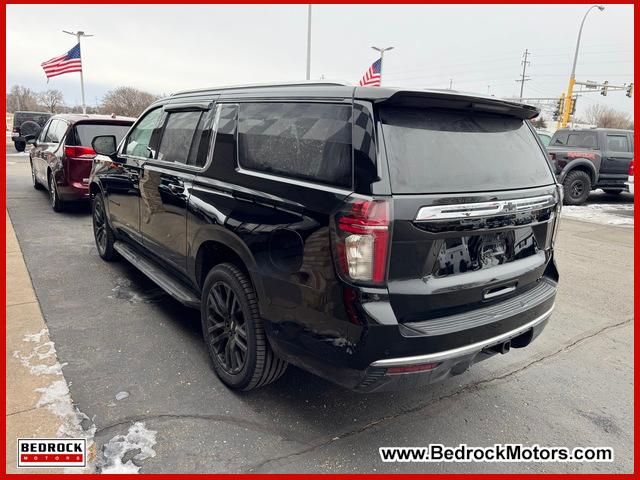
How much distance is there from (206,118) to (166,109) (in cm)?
92

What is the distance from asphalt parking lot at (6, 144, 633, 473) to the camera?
254 cm

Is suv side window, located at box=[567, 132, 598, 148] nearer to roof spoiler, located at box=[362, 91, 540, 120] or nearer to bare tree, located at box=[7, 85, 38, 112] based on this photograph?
roof spoiler, located at box=[362, 91, 540, 120]

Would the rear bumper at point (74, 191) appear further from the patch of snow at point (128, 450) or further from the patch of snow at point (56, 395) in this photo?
the patch of snow at point (128, 450)

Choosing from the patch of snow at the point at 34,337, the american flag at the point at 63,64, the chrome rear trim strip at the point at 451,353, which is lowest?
the patch of snow at the point at 34,337

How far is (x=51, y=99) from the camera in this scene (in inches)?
2356

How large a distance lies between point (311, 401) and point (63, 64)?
20.9 meters

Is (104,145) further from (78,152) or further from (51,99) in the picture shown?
(51,99)

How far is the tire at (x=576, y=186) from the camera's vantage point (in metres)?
12.1

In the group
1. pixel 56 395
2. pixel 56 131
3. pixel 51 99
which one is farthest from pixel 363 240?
pixel 51 99

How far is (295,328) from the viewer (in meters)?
2.47

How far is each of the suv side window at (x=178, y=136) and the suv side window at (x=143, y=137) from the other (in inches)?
10.0

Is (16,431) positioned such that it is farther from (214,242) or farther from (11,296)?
(11,296)

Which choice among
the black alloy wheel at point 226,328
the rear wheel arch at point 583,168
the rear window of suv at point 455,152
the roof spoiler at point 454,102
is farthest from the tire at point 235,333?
the rear wheel arch at point 583,168

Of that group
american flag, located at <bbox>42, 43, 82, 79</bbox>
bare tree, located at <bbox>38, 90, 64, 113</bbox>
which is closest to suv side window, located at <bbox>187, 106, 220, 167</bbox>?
american flag, located at <bbox>42, 43, 82, 79</bbox>
